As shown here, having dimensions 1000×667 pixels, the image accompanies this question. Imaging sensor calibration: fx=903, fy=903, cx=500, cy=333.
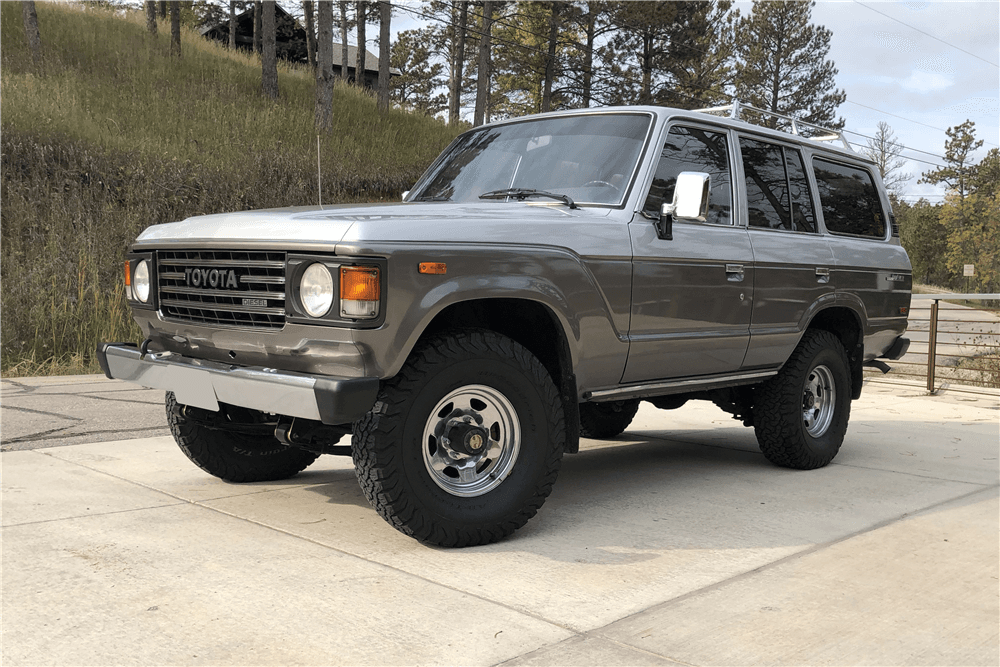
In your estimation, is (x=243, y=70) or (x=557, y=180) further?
(x=243, y=70)

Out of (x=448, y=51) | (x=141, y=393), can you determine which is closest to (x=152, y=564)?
(x=141, y=393)

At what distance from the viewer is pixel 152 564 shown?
3.51 m

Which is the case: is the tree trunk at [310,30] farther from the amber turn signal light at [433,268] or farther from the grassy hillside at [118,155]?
the amber turn signal light at [433,268]

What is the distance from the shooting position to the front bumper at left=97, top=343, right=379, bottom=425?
10.9 feet

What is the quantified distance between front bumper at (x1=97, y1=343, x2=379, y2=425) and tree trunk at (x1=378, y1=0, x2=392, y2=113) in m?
22.5

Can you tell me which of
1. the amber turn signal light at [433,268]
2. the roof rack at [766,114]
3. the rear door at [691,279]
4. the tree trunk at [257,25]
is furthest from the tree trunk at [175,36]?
the amber turn signal light at [433,268]

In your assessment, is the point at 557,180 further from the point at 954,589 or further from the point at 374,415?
the point at 954,589

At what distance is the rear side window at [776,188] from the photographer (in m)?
5.51

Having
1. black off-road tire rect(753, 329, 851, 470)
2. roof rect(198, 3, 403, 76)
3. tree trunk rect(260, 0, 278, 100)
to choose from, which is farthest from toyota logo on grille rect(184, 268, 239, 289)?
roof rect(198, 3, 403, 76)

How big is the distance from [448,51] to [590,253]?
177 feet

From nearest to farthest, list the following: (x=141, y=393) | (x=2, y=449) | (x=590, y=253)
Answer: (x=590, y=253)
(x=2, y=449)
(x=141, y=393)

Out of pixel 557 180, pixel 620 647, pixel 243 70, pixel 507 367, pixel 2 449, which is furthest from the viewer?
pixel 243 70

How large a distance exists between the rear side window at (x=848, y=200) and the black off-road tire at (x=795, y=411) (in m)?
0.81

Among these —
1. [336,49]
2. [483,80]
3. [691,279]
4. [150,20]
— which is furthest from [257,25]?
[691,279]
